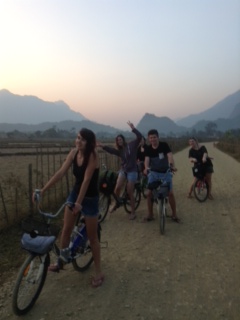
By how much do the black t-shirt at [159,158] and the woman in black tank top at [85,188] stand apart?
9.40 ft

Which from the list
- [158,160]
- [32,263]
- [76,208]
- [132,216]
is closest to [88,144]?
[76,208]

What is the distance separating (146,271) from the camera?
4828mm

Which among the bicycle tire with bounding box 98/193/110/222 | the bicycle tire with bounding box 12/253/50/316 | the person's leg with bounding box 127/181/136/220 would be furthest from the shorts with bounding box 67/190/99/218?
the person's leg with bounding box 127/181/136/220

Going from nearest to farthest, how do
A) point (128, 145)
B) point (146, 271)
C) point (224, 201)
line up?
1. point (146, 271)
2. point (128, 145)
3. point (224, 201)

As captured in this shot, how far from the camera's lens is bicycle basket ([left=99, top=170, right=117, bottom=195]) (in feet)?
23.7

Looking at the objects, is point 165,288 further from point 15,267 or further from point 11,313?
point 15,267

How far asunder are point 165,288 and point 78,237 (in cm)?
120

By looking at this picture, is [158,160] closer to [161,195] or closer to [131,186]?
[161,195]

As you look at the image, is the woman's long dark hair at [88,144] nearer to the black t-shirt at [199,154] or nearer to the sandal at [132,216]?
the sandal at [132,216]

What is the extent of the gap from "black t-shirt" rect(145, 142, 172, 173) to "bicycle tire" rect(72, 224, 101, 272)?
245 cm

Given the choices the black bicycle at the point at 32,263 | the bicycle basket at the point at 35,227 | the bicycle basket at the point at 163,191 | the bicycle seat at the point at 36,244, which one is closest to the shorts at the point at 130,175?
the bicycle basket at the point at 163,191

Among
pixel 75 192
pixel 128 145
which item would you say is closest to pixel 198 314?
pixel 75 192

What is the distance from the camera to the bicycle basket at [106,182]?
23.7 ft

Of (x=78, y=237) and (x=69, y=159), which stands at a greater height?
(x=69, y=159)
